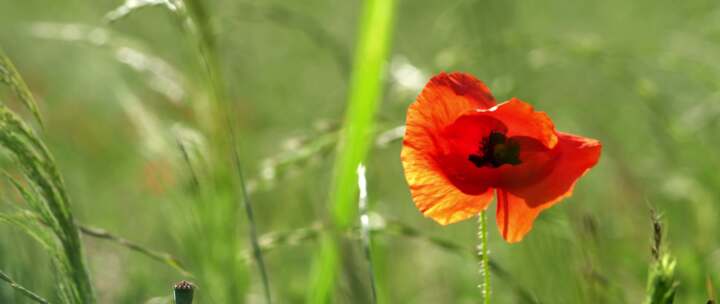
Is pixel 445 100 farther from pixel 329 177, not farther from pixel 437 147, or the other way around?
pixel 329 177

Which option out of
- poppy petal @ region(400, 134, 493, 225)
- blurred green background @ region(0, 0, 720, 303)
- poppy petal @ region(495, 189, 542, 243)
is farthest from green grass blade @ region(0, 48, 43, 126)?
poppy petal @ region(495, 189, 542, 243)

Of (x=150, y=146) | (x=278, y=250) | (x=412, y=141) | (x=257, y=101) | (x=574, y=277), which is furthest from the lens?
(x=257, y=101)

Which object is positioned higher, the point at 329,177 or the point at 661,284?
the point at 329,177

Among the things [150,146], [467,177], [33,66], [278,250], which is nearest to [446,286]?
[278,250]

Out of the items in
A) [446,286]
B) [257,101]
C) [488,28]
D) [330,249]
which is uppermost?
[257,101]

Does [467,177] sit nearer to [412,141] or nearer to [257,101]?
[412,141]

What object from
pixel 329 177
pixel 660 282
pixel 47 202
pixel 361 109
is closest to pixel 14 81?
pixel 47 202

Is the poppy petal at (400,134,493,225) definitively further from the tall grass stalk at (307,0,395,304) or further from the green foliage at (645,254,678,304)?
the green foliage at (645,254,678,304)
